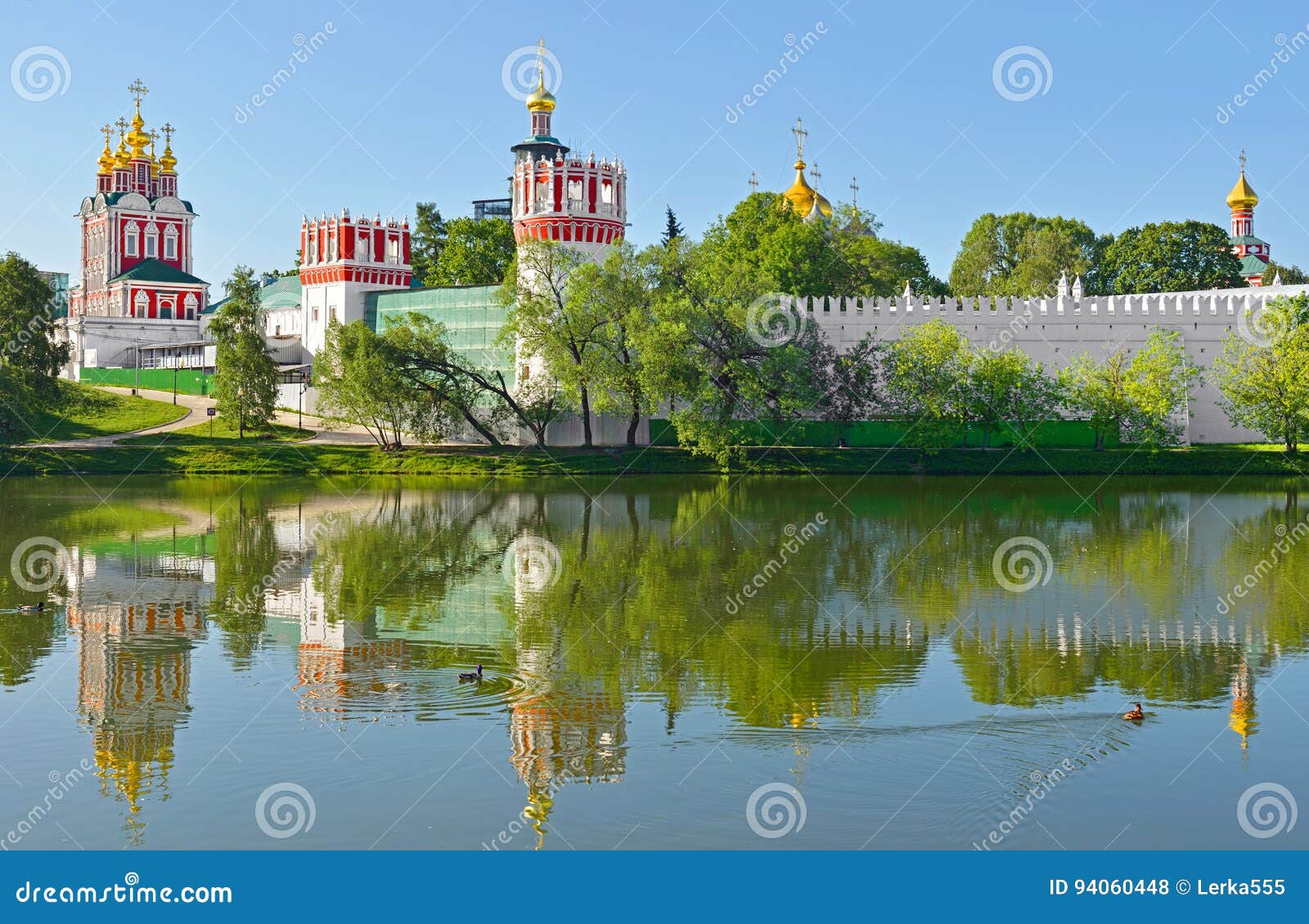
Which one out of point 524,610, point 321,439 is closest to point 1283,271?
point 321,439

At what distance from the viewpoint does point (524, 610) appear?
15.1 metres

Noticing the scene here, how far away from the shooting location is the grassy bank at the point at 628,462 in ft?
125

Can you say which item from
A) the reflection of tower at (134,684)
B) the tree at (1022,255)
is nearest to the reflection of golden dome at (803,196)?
the tree at (1022,255)

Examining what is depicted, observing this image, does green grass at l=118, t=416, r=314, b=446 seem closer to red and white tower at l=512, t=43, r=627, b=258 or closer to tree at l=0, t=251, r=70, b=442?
tree at l=0, t=251, r=70, b=442

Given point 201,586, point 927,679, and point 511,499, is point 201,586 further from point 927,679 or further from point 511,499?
point 511,499

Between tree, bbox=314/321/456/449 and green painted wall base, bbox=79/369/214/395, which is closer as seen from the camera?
tree, bbox=314/321/456/449

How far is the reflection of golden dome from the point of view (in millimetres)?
61156

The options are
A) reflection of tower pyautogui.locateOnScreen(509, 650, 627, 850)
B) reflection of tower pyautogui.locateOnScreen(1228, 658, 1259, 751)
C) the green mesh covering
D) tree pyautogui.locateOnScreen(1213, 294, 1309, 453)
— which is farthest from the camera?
the green mesh covering

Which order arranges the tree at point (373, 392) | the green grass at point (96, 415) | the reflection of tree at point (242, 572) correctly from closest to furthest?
the reflection of tree at point (242, 572)
the tree at point (373, 392)
the green grass at point (96, 415)

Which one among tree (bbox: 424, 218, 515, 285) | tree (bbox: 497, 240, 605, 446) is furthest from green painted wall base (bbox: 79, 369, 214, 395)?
tree (bbox: 497, 240, 605, 446)

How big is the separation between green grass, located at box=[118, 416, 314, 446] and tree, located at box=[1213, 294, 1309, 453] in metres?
27.9

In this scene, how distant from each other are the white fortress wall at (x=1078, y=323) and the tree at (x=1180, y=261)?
1338 cm

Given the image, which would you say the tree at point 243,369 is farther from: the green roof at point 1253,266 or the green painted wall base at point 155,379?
the green roof at point 1253,266

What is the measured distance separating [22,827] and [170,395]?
4943 centimetres
